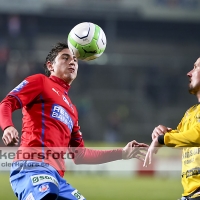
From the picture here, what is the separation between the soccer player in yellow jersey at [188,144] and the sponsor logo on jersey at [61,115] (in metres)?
0.83

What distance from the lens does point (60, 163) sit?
4.80 meters

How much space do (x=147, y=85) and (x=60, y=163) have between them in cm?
1956

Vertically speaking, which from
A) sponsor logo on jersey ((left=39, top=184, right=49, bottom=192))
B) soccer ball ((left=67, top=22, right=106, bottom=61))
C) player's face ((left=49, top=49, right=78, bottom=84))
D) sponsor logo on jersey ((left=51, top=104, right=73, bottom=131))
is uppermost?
soccer ball ((left=67, top=22, right=106, bottom=61))

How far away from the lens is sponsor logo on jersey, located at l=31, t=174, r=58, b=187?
14.4ft

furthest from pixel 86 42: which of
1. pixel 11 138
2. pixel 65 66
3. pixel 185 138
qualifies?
pixel 11 138

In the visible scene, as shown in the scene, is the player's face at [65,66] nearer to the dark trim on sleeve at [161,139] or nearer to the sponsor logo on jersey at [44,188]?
the dark trim on sleeve at [161,139]

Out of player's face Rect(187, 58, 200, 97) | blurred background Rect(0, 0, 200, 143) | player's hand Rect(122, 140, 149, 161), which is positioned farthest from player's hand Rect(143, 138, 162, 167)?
blurred background Rect(0, 0, 200, 143)

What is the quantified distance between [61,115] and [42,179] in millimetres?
721

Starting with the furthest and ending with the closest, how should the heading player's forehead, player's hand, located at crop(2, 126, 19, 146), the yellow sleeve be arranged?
the heading player's forehead → the yellow sleeve → player's hand, located at crop(2, 126, 19, 146)

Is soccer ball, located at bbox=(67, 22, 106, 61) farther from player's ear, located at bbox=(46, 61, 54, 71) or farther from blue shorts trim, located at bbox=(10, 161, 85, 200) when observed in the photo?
blue shorts trim, located at bbox=(10, 161, 85, 200)

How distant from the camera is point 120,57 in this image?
91.4 feet

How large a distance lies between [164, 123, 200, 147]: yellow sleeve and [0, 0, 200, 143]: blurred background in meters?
15.9

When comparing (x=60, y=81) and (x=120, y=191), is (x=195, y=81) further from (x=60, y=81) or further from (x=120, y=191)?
(x=120, y=191)

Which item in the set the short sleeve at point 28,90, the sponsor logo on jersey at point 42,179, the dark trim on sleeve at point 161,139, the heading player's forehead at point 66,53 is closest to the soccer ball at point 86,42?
the heading player's forehead at point 66,53
